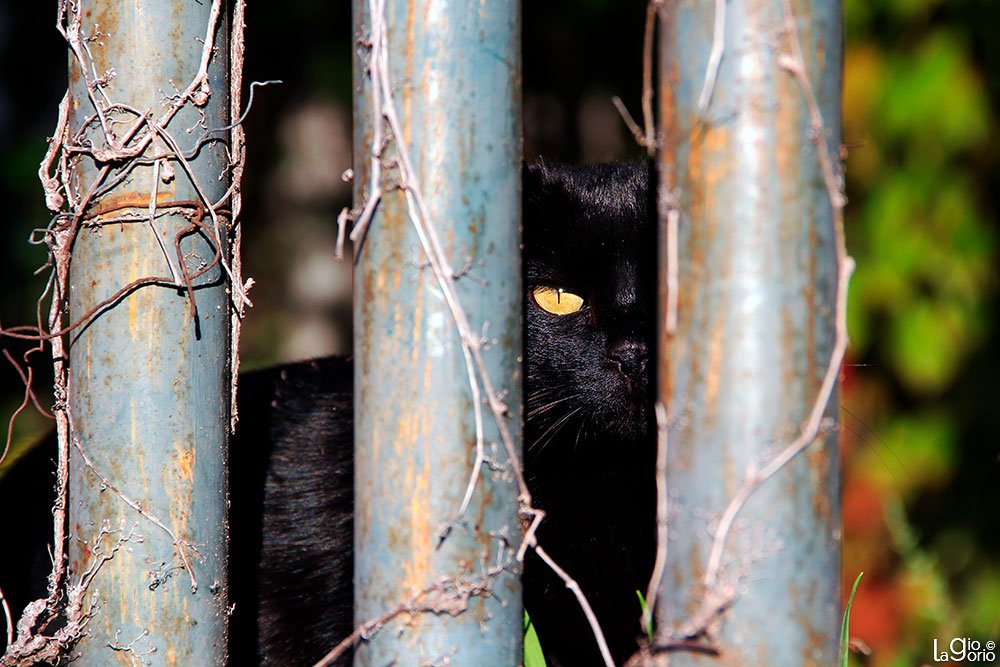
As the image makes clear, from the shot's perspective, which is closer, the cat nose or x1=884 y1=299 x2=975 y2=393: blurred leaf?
the cat nose

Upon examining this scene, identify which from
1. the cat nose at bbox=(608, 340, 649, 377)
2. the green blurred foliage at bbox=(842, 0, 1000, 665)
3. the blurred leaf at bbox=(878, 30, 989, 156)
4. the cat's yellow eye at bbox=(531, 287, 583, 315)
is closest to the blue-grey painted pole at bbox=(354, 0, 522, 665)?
the cat nose at bbox=(608, 340, 649, 377)

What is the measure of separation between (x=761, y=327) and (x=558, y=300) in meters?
0.85

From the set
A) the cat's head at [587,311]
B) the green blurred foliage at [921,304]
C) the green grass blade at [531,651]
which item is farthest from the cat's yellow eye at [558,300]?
the green blurred foliage at [921,304]

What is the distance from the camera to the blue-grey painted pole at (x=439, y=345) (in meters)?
0.77

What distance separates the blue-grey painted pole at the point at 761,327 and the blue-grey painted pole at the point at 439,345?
6.5 inches

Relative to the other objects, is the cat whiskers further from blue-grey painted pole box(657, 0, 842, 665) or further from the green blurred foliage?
the green blurred foliage

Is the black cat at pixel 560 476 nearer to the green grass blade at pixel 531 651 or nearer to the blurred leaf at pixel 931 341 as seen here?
the green grass blade at pixel 531 651

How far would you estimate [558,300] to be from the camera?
1.53 meters

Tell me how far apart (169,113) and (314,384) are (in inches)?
38.4

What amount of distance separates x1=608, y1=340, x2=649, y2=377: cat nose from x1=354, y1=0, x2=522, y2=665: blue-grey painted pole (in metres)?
0.62

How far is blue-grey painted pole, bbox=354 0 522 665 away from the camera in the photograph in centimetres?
77

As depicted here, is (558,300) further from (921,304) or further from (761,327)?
(921,304)

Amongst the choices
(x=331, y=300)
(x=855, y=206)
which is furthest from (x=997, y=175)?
(x=331, y=300)

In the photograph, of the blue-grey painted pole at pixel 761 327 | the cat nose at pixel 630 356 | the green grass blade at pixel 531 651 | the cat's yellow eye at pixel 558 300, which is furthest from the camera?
the cat's yellow eye at pixel 558 300
